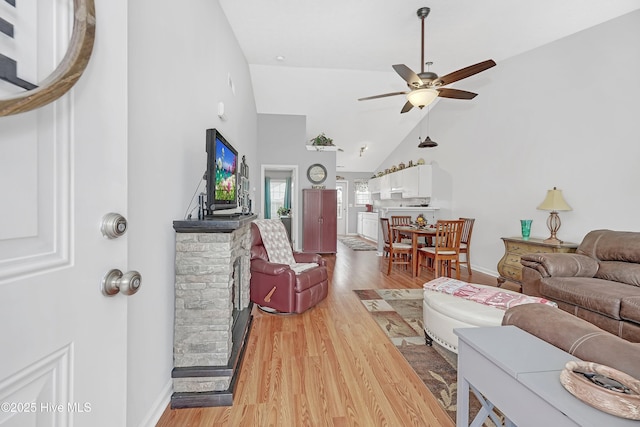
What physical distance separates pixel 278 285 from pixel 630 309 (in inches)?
112

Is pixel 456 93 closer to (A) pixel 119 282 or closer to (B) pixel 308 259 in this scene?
(B) pixel 308 259

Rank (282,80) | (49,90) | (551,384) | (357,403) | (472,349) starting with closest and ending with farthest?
(49,90)
(551,384)
(472,349)
(357,403)
(282,80)

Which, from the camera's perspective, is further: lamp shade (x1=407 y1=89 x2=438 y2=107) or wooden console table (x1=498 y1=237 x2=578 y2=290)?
wooden console table (x1=498 y1=237 x2=578 y2=290)

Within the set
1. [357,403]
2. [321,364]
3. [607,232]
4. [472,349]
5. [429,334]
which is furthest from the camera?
[607,232]

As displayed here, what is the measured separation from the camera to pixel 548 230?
3809 millimetres

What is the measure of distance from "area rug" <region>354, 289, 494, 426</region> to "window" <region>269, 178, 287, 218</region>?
559cm

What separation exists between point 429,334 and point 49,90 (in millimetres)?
2630

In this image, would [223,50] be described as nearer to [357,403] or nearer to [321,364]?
[321,364]

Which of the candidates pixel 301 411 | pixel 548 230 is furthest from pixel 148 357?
pixel 548 230

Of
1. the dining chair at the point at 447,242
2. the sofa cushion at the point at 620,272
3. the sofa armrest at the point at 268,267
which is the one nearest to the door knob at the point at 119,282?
the sofa armrest at the point at 268,267

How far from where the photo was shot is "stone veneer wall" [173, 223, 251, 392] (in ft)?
5.62

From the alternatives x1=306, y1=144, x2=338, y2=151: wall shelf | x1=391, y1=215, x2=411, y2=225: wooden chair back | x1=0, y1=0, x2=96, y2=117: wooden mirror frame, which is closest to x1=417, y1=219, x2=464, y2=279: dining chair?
x1=391, y1=215, x2=411, y2=225: wooden chair back

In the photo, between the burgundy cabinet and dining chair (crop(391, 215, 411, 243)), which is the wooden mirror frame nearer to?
dining chair (crop(391, 215, 411, 243))

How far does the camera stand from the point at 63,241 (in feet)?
1.79
